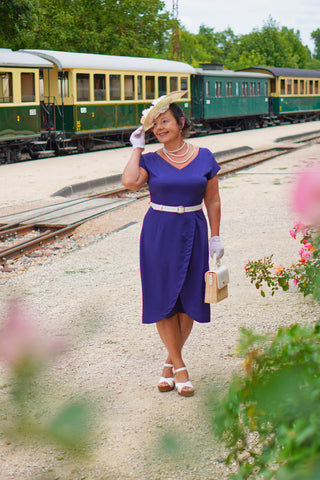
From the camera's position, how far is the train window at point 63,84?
866 inches

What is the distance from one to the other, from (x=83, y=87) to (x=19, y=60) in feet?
10.5

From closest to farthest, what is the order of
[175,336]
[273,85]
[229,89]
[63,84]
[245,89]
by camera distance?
[175,336] < [63,84] < [229,89] < [245,89] < [273,85]

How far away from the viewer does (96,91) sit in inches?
908

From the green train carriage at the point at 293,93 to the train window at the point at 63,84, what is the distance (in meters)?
19.0

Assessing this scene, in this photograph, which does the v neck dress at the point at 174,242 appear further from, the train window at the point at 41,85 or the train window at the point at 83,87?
the train window at the point at 41,85

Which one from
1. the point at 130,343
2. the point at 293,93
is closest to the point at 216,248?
the point at 130,343

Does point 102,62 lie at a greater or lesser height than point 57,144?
greater

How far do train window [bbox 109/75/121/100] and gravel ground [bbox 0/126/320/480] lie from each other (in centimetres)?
1352

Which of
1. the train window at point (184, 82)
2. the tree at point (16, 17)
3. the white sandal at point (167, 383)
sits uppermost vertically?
the tree at point (16, 17)

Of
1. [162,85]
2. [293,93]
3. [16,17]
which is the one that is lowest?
[162,85]

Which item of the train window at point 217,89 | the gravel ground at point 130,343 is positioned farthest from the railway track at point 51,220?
the train window at point 217,89

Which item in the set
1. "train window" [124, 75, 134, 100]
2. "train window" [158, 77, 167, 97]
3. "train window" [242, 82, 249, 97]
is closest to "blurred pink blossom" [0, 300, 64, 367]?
"train window" [124, 75, 134, 100]

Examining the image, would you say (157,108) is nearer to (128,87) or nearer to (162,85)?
(128,87)

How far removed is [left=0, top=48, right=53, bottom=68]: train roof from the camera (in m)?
19.0
